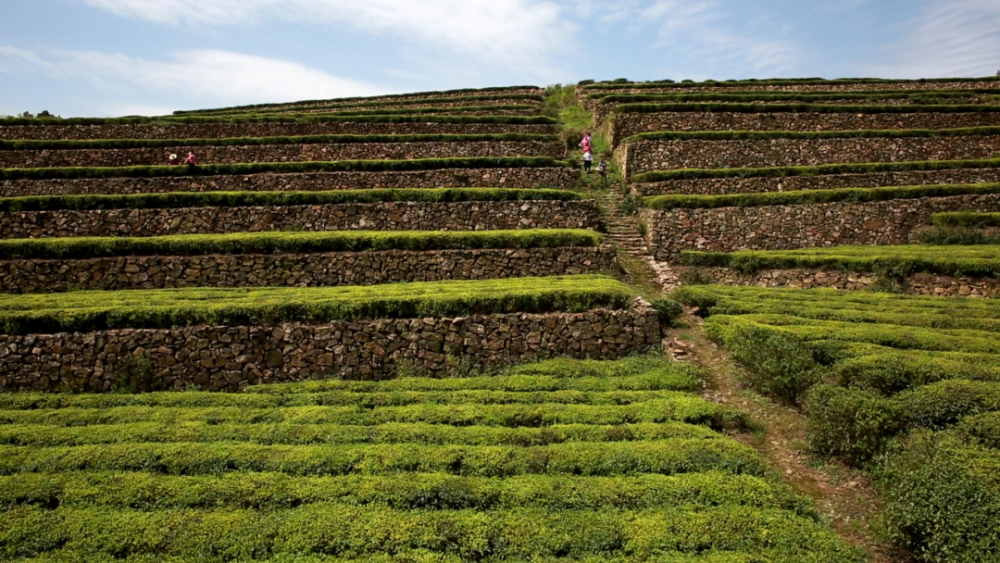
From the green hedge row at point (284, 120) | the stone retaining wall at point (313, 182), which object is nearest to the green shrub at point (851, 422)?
the stone retaining wall at point (313, 182)

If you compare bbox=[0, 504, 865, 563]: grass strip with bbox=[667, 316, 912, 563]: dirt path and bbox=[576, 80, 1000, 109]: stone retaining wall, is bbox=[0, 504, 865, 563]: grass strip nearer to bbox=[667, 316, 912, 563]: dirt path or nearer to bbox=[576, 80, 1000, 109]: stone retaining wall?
bbox=[667, 316, 912, 563]: dirt path

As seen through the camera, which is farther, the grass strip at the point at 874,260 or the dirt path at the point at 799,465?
the grass strip at the point at 874,260

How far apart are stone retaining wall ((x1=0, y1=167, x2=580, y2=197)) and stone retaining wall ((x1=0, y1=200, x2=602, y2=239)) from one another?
3419 millimetres

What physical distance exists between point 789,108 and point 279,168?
101ft

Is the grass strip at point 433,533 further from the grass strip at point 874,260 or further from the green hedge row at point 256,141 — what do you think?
the green hedge row at point 256,141

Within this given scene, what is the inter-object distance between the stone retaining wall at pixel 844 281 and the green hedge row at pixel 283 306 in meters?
7.24

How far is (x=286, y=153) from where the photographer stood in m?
29.5

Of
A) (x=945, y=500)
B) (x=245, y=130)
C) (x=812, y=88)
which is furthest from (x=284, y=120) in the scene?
(x=812, y=88)

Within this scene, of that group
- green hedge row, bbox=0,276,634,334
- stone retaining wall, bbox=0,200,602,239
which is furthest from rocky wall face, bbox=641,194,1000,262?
green hedge row, bbox=0,276,634,334

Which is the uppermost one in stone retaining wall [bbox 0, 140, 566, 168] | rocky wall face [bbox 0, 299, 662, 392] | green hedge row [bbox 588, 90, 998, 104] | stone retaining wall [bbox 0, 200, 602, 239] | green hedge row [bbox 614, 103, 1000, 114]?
green hedge row [bbox 588, 90, 998, 104]

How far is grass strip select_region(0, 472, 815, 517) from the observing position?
8234mm

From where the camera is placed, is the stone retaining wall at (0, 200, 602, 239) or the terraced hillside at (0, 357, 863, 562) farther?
the stone retaining wall at (0, 200, 602, 239)

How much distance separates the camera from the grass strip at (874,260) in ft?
58.1

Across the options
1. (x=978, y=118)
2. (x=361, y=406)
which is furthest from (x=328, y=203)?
(x=978, y=118)
